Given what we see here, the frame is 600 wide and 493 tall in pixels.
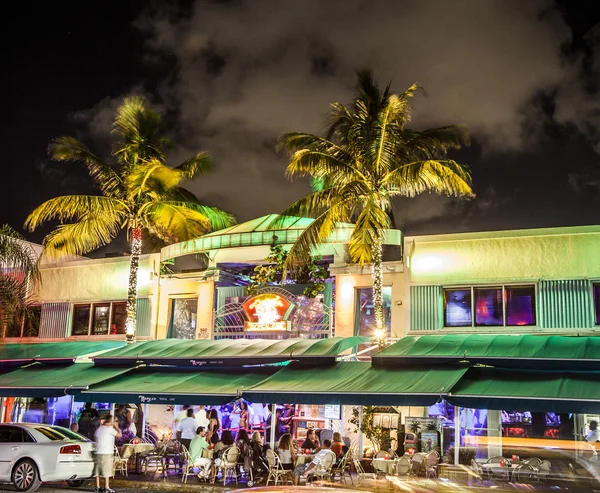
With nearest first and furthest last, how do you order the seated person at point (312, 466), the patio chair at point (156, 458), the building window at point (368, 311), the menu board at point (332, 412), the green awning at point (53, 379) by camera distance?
the seated person at point (312, 466), the patio chair at point (156, 458), the green awning at point (53, 379), the building window at point (368, 311), the menu board at point (332, 412)

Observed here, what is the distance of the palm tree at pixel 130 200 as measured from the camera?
22.8 meters

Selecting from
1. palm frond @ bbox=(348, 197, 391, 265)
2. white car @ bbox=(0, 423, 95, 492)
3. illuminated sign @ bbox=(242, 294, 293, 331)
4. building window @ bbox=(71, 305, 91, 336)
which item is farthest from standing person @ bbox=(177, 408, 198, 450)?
building window @ bbox=(71, 305, 91, 336)

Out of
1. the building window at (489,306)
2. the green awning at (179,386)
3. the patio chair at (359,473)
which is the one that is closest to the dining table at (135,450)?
the green awning at (179,386)

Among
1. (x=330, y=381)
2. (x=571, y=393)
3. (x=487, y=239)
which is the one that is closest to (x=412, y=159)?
A: (x=487, y=239)

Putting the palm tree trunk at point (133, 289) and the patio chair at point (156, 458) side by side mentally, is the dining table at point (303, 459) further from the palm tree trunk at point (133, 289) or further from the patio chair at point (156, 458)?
the palm tree trunk at point (133, 289)

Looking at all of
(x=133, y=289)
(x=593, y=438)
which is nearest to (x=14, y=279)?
(x=133, y=289)

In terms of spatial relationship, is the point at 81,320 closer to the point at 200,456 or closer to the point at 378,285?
the point at 200,456

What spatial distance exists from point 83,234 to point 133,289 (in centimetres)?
251

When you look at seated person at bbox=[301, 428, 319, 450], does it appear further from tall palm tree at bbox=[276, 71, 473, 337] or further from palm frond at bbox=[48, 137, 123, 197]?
palm frond at bbox=[48, 137, 123, 197]

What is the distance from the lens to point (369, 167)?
765 inches

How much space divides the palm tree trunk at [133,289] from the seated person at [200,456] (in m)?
5.71

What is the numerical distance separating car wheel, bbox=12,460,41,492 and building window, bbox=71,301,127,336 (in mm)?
8929

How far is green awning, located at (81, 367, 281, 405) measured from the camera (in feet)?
56.7

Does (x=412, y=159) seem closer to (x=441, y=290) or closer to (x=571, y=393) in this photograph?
(x=441, y=290)
